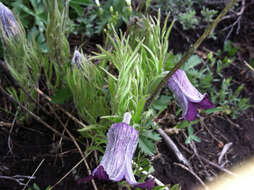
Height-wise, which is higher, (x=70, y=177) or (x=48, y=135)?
(x=48, y=135)

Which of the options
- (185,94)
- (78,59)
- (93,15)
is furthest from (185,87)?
(93,15)

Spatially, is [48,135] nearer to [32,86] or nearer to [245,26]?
[32,86]

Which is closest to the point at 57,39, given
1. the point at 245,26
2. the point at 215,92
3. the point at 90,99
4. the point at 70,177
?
the point at 90,99

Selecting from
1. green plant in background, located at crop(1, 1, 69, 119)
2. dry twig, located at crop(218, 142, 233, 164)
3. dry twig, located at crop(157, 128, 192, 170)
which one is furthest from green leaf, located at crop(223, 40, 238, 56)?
green plant in background, located at crop(1, 1, 69, 119)

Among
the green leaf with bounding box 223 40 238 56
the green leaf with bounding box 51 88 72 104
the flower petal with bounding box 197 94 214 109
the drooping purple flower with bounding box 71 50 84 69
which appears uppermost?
the drooping purple flower with bounding box 71 50 84 69

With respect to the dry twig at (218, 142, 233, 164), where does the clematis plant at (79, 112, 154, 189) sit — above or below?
above

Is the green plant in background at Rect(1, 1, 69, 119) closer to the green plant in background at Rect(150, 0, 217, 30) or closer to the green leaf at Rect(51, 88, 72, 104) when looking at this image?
the green leaf at Rect(51, 88, 72, 104)

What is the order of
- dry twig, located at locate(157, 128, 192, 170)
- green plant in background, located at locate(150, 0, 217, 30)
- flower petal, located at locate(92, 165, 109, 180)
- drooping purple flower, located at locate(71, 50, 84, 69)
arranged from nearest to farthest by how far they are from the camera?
1. flower petal, located at locate(92, 165, 109, 180)
2. drooping purple flower, located at locate(71, 50, 84, 69)
3. dry twig, located at locate(157, 128, 192, 170)
4. green plant in background, located at locate(150, 0, 217, 30)

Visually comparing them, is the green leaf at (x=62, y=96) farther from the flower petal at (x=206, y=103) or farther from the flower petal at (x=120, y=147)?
the flower petal at (x=206, y=103)

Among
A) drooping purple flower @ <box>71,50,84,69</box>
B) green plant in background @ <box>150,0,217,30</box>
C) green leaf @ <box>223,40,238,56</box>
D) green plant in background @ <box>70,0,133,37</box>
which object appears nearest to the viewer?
drooping purple flower @ <box>71,50,84,69</box>
